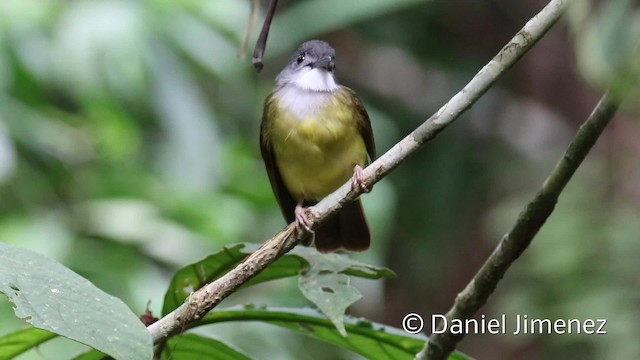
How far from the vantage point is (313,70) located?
12.5ft

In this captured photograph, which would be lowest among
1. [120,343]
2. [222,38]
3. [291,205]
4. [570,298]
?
[120,343]

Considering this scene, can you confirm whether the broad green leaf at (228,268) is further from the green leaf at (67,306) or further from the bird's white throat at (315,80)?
the bird's white throat at (315,80)

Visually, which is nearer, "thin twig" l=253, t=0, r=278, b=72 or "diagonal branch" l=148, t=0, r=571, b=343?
"diagonal branch" l=148, t=0, r=571, b=343

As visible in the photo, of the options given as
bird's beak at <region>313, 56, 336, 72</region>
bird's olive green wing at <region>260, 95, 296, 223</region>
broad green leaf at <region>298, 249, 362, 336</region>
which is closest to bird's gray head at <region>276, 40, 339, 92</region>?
bird's beak at <region>313, 56, 336, 72</region>

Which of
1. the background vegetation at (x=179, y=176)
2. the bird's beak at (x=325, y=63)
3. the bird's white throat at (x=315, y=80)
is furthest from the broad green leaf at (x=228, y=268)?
the background vegetation at (x=179, y=176)

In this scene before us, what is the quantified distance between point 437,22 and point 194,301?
6372mm

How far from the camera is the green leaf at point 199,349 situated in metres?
1.98

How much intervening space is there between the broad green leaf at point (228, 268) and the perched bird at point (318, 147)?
127 centimetres

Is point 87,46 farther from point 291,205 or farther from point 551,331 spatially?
point 551,331

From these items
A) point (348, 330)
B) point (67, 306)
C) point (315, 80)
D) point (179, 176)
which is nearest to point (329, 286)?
point (348, 330)

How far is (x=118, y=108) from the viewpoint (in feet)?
17.2

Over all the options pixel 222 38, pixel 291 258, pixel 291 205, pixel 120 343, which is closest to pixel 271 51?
pixel 222 38

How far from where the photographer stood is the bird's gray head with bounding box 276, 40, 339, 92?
3.74 meters

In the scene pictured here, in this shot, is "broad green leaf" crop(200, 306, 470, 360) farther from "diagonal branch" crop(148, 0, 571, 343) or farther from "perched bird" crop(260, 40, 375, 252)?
"perched bird" crop(260, 40, 375, 252)
